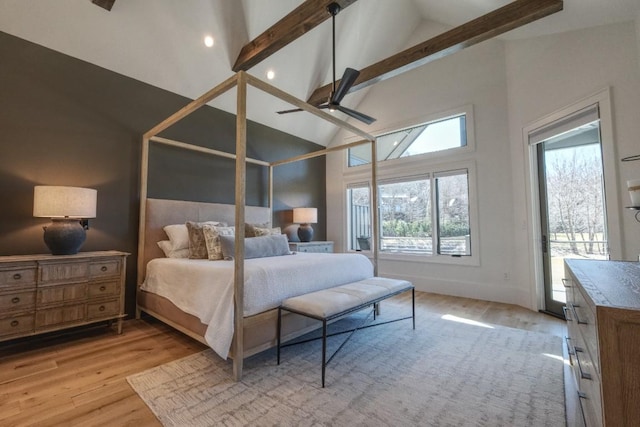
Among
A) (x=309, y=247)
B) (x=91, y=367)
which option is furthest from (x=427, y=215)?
(x=91, y=367)

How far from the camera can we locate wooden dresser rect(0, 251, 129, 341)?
2309mm

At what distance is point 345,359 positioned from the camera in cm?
235

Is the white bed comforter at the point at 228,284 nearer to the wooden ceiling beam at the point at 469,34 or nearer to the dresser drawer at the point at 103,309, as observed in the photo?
the dresser drawer at the point at 103,309

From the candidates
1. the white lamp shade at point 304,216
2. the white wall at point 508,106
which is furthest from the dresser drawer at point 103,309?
the white wall at point 508,106

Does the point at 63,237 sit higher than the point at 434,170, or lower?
lower

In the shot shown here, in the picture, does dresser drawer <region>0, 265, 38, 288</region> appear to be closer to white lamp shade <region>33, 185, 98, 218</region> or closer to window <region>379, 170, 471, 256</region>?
white lamp shade <region>33, 185, 98, 218</region>

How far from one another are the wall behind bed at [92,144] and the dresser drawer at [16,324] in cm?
71

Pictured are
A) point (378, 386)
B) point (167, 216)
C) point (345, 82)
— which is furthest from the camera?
point (167, 216)

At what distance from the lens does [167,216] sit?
361 centimetres

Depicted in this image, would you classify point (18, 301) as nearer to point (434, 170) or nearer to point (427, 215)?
point (427, 215)

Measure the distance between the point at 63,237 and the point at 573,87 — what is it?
533 cm

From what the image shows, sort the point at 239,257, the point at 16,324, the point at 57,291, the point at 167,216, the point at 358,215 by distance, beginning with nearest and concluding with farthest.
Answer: the point at 239,257, the point at 16,324, the point at 57,291, the point at 167,216, the point at 358,215

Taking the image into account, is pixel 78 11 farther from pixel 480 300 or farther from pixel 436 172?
pixel 480 300

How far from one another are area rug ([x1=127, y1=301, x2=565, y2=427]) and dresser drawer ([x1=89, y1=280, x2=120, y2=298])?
1120 millimetres
